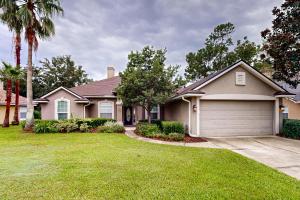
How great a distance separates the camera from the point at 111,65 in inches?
945

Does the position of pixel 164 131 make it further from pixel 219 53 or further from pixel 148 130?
pixel 219 53

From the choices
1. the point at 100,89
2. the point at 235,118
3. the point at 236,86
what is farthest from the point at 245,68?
the point at 100,89

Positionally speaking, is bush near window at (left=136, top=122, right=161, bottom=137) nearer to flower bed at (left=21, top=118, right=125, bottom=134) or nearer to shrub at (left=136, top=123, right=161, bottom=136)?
shrub at (left=136, top=123, right=161, bottom=136)

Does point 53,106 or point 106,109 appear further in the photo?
point 106,109

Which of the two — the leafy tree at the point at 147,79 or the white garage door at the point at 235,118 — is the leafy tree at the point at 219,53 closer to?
the white garage door at the point at 235,118

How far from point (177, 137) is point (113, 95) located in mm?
9047

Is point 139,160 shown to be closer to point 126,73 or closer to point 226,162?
point 226,162

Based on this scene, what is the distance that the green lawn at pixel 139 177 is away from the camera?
399 cm

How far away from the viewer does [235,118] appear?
484 inches

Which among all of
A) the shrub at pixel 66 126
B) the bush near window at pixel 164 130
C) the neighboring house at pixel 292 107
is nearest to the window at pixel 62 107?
the shrub at pixel 66 126

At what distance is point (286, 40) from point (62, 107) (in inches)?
680

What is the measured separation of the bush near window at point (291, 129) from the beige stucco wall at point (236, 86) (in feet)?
6.68

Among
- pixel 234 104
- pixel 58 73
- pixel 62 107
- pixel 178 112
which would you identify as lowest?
pixel 178 112

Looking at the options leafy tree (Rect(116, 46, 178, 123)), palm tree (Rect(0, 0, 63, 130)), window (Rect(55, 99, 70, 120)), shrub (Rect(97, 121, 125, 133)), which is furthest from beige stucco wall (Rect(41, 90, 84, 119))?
leafy tree (Rect(116, 46, 178, 123))
